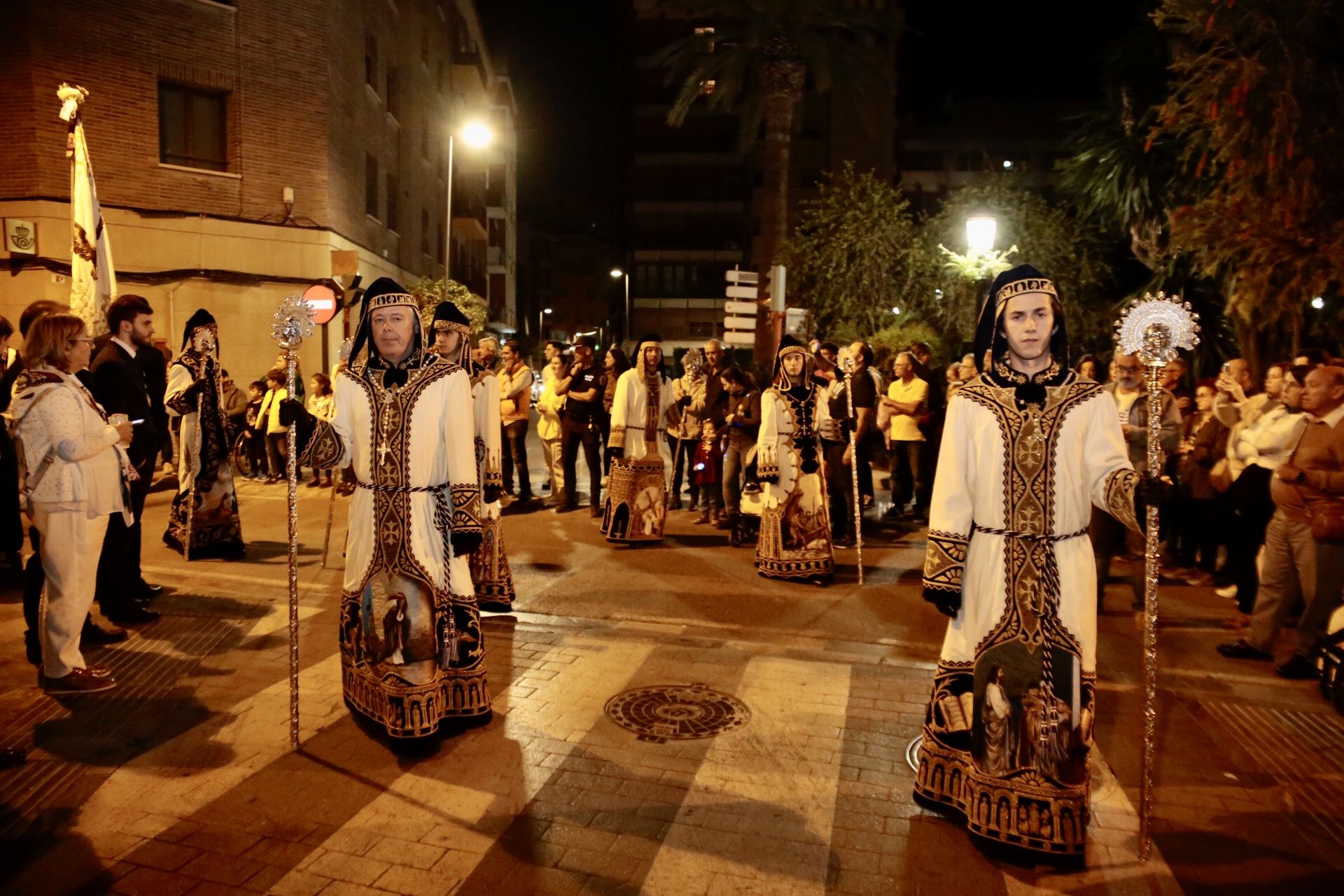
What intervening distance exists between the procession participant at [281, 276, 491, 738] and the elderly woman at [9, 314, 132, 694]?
5.37 ft

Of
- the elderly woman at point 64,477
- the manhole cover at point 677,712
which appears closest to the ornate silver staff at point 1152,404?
the manhole cover at point 677,712

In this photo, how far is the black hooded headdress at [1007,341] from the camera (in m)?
4.00

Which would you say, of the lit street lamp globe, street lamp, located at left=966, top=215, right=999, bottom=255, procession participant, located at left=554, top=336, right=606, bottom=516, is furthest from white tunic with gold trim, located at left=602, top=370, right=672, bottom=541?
the lit street lamp globe

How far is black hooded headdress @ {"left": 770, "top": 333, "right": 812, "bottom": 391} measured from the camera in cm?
862

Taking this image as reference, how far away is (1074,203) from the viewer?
91.8 ft

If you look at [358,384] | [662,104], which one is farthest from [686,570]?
[662,104]

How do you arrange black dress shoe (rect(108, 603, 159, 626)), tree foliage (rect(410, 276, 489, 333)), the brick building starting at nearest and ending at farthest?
black dress shoe (rect(108, 603, 159, 626))
the brick building
tree foliage (rect(410, 276, 489, 333))

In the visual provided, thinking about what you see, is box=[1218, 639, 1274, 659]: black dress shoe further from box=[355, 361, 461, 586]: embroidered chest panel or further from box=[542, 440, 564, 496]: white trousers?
→ box=[542, 440, 564, 496]: white trousers

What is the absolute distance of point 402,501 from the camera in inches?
190

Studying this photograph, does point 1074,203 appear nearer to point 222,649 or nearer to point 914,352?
point 914,352

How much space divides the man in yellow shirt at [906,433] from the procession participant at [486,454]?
6176 mm

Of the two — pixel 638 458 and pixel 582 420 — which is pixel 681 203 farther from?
pixel 638 458

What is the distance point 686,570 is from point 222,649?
13.8ft

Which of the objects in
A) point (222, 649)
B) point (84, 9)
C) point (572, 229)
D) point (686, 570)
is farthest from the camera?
point (572, 229)
